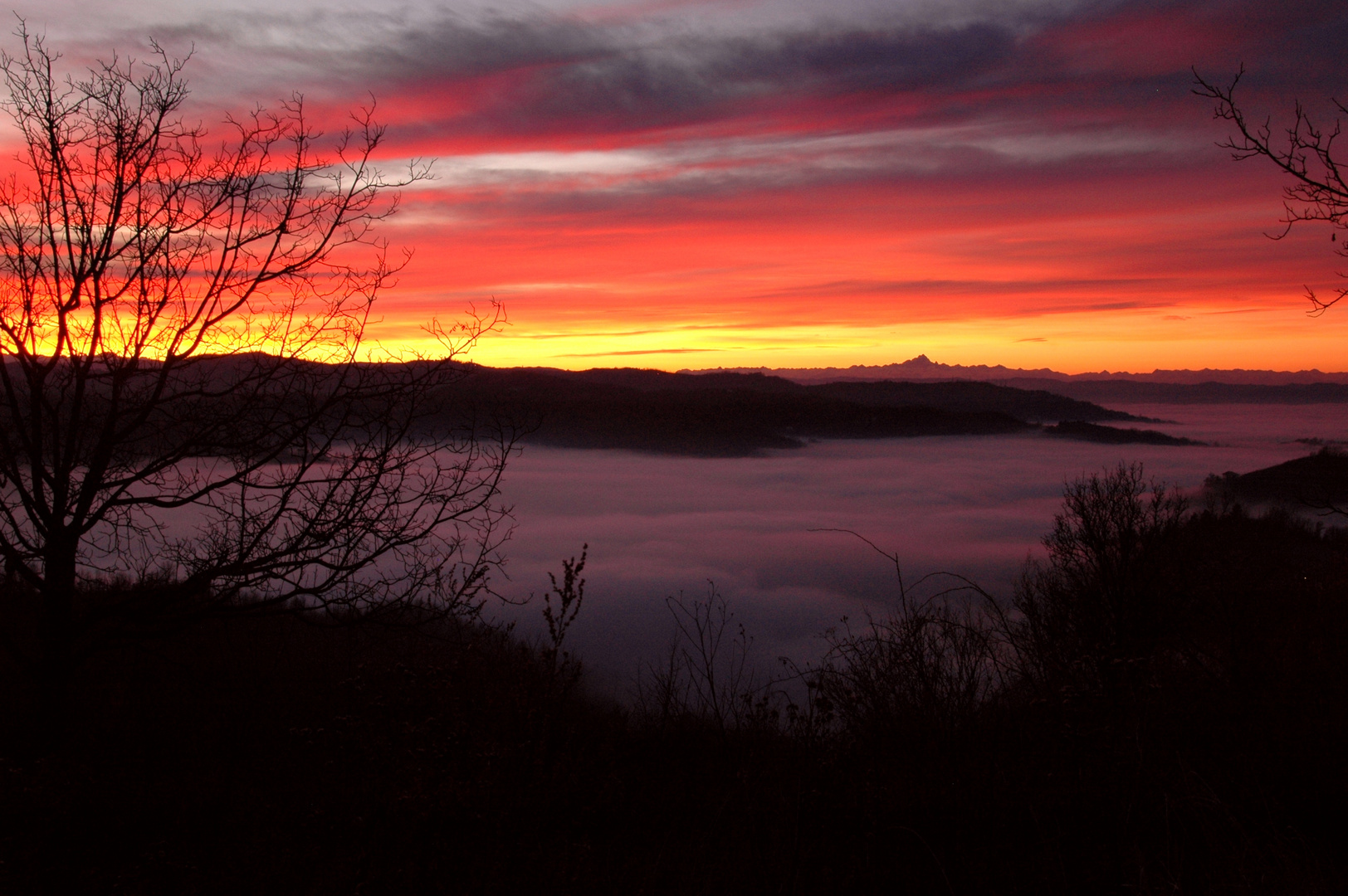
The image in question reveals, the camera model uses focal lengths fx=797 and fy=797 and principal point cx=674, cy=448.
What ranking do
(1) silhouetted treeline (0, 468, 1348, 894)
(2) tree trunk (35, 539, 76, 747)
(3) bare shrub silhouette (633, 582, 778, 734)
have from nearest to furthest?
1. (1) silhouetted treeline (0, 468, 1348, 894)
2. (3) bare shrub silhouette (633, 582, 778, 734)
3. (2) tree trunk (35, 539, 76, 747)

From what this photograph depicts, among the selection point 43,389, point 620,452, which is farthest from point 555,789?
point 620,452

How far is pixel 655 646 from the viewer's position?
7069cm

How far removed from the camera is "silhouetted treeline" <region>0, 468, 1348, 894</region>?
4.16 metres

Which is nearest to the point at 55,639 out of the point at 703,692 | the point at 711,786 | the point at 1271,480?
the point at 711,786

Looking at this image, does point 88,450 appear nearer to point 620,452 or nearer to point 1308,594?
point 1308,594

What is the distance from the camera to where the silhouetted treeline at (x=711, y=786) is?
13.6 feet

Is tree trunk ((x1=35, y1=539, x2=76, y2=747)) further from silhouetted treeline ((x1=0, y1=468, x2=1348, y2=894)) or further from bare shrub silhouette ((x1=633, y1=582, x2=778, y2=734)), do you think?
bare shrub silhouette ((x1=633, y1=582, x2=778, y2=734))

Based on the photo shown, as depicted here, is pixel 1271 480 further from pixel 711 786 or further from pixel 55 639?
pixel 55 639

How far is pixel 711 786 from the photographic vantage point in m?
8.21

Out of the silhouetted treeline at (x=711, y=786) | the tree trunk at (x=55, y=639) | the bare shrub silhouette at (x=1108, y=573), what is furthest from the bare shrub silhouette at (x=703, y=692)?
the bare shrub silhouette at (x=1108, y=573)

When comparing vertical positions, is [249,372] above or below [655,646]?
above

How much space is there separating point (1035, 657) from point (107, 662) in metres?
13.6

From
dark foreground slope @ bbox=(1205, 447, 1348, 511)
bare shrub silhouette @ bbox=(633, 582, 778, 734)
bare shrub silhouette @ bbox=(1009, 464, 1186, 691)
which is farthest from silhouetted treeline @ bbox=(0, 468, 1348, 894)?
dark foreground slope @ bbox=(1205, 447, 1348, 511)

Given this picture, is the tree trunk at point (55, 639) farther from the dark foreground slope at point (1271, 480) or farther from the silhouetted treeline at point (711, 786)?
the dark foreground slope at point (1271, 480)
